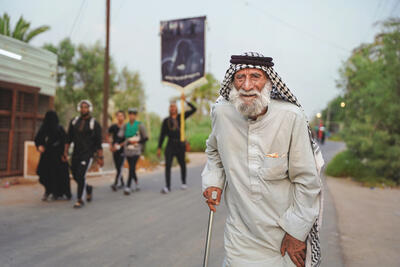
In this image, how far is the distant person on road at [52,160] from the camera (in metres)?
7.12

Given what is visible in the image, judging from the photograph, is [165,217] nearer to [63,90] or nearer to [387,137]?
[387,137]

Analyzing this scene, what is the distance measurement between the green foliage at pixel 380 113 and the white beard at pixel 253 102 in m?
8.87

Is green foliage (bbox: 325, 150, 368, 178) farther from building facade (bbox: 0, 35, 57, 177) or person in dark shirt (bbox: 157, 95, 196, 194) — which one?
building facade (bbox: 0, 35, 57, 177)

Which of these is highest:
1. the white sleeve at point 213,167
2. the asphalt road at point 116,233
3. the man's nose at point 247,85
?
the man's nose at point 247,85

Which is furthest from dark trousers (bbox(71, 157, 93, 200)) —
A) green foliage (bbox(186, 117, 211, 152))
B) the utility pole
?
green foliage (bbox(186, 117, 211, 152))

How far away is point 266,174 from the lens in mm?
2254

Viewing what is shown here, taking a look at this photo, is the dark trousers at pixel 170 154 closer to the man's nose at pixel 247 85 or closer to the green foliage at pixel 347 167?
the green foliage at pixel 347 167

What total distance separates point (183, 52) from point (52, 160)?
17.3 feet

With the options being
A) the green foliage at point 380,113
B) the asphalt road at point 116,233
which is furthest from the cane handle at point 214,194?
the green foliage at point 380,113

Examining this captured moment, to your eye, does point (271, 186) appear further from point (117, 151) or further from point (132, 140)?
point (117, 151)

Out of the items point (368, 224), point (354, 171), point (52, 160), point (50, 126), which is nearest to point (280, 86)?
point (368, 224)

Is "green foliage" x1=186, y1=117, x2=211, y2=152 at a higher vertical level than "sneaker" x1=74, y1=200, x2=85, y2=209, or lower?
higher

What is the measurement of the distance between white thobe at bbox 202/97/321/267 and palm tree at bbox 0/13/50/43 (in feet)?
42.5

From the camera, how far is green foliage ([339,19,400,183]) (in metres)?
Answer: 9.91
